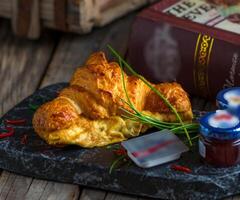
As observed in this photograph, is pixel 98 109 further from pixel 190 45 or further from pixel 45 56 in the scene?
pixel 45 56

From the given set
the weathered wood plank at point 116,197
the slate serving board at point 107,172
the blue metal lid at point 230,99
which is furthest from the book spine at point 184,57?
the weathered wood plank at point 116,197

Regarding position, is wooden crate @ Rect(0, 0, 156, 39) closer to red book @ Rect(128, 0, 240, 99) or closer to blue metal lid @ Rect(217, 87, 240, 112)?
red book @ Rect(128, 0, 240, 99)

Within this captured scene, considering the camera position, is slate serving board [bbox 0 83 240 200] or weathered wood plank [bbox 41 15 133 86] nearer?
slate serving board [bbox 0 83 240 200]

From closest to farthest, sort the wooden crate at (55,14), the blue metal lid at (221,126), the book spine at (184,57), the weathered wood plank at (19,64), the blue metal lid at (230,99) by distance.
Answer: the blue metal lid at (221,126), the blue metal lid at (230,99), the book spine at (184,57), the weathered wood plank at (19,64), the wooden crate at (55,14)

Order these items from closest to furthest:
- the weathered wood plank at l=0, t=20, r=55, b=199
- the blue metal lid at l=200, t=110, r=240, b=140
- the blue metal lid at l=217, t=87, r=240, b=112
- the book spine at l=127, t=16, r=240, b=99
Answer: the blue metal lid at l=200, t=110, r=240, b=140
the blue metal lid at l=217, t=87, r=240, b=112
the book spine at l=127, t=16, r=240, b=99
the weathered wood plank at l=0, t=20, r=55, b=199

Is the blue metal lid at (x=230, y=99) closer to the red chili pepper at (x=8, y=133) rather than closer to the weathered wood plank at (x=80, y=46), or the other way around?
the red chili pepper at (x=8, y=133)

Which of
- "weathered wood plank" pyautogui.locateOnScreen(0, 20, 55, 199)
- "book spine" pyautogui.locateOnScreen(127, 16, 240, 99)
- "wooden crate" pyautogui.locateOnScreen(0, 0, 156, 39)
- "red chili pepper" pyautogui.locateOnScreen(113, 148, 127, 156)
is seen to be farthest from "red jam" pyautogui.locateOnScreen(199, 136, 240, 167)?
"wooden crate" pyautogui.locateOnScreen(0, 0, 156, 39)

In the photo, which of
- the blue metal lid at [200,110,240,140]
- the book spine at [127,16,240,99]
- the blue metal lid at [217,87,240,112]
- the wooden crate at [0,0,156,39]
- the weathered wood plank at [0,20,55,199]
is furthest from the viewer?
the wooden crate at [0,0,156,39]

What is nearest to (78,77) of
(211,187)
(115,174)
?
(115,174)
